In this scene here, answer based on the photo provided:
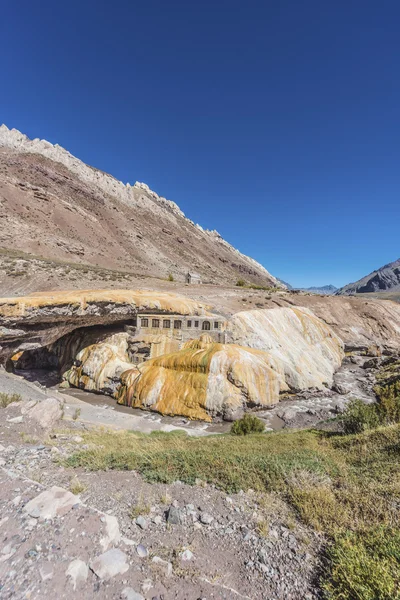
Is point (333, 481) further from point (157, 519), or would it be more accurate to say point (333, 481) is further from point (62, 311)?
point (62, 311)

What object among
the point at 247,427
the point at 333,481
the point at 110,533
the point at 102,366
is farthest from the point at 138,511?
the point at 102,366

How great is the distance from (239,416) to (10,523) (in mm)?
16879

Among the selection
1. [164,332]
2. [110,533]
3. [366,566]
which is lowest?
[110,533]

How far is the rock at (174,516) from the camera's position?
16.4 ft

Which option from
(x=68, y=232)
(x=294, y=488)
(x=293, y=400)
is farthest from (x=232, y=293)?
(x=68, y=232)

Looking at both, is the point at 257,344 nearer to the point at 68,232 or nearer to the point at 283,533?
the point at 283,533

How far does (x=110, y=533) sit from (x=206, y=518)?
184 cm

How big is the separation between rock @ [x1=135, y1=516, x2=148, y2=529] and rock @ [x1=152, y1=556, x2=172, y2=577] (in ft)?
2.57

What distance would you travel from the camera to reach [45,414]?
11469 millimetres

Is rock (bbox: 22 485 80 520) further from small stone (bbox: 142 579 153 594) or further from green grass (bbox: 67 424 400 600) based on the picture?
small stone (bbox: 142 579 153 594)

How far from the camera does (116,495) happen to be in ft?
18.3

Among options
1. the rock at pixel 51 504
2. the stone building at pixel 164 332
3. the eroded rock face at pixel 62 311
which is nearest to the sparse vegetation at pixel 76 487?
the rock at pixel 51 504

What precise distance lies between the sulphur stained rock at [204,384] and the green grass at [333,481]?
985cm

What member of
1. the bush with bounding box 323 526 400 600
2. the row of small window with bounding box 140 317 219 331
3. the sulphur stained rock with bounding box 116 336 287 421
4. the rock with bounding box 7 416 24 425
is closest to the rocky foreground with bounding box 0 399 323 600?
the bush with bounding box 323 526 400 600
